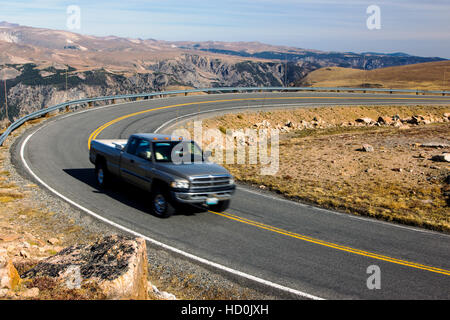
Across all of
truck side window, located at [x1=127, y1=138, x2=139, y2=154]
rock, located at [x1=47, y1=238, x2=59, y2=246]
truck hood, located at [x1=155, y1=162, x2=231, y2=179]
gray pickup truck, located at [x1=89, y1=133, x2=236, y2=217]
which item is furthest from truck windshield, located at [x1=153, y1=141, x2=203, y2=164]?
rock, located at [x1=47, y1=238, x2=59, y2=246]

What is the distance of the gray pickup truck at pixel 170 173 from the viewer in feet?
34.6

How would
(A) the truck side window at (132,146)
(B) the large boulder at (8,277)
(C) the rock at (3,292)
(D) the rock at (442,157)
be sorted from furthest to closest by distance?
1. (D) the rock at (442,157)
2. (A) the truck side window at (132,146)
3. (B) the large boulder at (8,277)
4. (C) the rock at (3,292)

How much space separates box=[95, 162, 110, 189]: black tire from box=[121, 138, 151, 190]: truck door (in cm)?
134

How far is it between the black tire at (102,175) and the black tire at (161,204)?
3145 mm

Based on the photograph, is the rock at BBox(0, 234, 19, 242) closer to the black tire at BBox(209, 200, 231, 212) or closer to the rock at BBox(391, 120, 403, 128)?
the black tire at BBox(209, 200, 231, 212)

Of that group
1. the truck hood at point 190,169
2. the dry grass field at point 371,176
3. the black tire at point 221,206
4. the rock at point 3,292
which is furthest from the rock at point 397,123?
the rock at point 3,292

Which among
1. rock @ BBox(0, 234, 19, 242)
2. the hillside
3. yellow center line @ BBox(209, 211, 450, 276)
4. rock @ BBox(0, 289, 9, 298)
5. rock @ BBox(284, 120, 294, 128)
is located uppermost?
the hillside

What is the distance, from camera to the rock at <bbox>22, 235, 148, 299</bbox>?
215 inches

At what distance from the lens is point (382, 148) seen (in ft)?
73.6

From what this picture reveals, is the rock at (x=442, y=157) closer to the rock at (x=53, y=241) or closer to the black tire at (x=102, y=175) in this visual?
the black tire at (x=102, y=175)

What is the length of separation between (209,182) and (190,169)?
671mm

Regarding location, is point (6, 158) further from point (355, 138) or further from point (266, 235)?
point (355, 138)

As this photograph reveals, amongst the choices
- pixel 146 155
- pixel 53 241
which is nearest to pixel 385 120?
pixel 146 155

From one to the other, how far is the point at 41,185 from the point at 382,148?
1814cm
